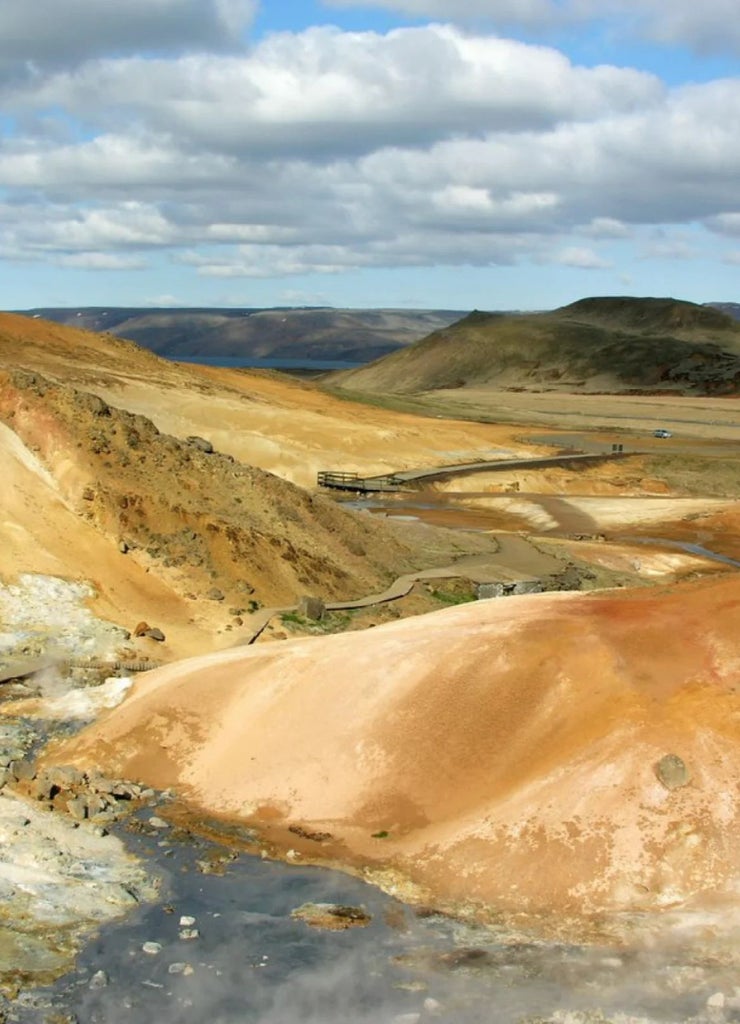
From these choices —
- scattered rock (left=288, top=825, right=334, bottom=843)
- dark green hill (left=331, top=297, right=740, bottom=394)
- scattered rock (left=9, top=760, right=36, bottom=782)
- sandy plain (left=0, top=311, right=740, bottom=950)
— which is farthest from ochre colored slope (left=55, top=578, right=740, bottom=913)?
dark green hill (left=331, top=297, right=740, bottom=394)

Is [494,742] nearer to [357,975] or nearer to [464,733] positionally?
[464,733]

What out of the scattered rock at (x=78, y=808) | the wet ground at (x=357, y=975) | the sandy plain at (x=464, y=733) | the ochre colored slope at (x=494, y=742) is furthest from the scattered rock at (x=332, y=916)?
the scattered rock at (x=78, y=808)

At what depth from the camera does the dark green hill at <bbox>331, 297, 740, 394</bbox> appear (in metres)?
168

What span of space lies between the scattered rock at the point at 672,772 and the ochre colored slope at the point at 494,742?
0.37ft

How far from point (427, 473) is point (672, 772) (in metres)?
62.1

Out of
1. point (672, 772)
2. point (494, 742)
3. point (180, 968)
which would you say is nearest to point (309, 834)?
point (494, 742)

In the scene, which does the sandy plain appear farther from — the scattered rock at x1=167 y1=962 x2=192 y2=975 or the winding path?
the scattered rock at x1=167 y1=962 x2=192 y2=975

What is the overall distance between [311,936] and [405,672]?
6.53m

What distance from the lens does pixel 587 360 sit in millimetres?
181250

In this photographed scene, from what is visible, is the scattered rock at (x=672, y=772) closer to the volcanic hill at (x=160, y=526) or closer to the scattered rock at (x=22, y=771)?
the scattered rock at (x=22, y=771)

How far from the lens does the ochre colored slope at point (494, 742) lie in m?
17.8

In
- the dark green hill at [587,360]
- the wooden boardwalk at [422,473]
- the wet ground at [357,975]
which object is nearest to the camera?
the wet ground at [357,975]

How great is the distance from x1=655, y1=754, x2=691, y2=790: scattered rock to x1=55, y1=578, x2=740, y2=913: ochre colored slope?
112 mm

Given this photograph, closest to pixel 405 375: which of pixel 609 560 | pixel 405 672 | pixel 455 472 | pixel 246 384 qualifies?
pixel 246 384
